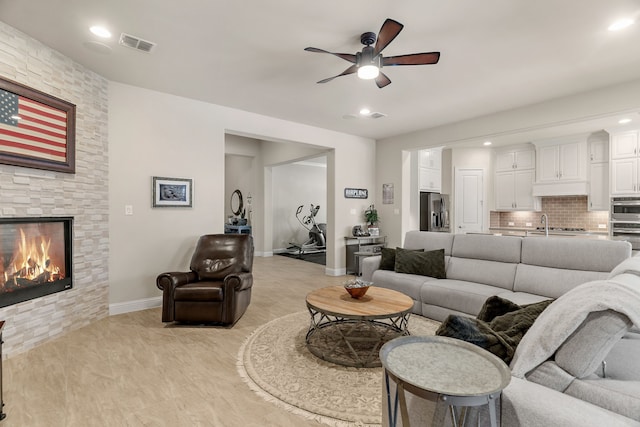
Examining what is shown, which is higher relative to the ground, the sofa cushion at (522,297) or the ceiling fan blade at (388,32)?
the ceiling fan blade at (388,32)

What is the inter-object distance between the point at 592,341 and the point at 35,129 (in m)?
4.20

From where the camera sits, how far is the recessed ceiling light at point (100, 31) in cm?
260

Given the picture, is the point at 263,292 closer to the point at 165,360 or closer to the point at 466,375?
the point at 165,360

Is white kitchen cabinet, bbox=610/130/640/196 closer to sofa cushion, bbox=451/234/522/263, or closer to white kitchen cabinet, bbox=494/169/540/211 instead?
white kitchen cabinet, bbox=494/169/540/211

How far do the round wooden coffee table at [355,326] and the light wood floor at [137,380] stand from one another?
28.9 inches

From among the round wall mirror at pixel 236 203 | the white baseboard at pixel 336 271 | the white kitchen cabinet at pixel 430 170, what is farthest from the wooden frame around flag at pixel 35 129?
the white kitchen cabinet at pixel 430 170

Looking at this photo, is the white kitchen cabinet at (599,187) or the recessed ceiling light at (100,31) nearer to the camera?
the recessed ceiling light at (100,31)

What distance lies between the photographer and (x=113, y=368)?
2438 mm

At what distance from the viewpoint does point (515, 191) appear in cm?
654

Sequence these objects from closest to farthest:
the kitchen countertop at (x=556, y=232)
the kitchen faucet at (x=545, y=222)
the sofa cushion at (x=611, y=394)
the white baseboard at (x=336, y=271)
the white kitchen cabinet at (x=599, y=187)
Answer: the sofa cushion at (x=611, y=394) < the white kitchen cabinet at (x=599, y=187) < the kitchen countertop at (x=556, y=232) < the white baseboard at (x=336, y=271) < the kitchen faucet at (x=545, y=222)

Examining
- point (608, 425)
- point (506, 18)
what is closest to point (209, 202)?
point (506, 18)

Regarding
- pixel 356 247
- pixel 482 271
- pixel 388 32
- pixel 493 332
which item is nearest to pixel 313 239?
pixel 356 247

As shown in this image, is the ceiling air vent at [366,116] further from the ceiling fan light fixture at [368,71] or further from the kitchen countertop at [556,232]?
the kitchen countertop at [556,232]

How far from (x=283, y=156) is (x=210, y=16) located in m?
5.11
